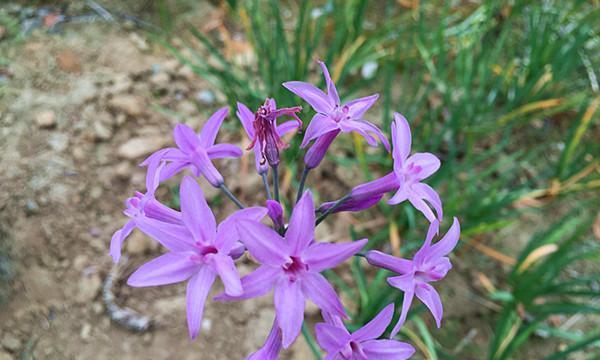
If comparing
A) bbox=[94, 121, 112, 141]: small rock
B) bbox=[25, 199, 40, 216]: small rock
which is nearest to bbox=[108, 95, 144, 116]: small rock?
bbox=[94, 121, 112, 141]: small rock

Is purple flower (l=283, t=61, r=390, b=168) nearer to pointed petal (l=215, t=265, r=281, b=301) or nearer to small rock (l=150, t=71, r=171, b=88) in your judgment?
pointed petal (l=215, t=265, r=281, b=301)

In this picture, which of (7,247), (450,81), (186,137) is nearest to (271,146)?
(186,137)

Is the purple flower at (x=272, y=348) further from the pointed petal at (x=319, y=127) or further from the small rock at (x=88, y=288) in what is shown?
the small rock at (x=88, y=288)

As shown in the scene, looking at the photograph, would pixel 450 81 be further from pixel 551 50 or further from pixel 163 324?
pixel 163 324

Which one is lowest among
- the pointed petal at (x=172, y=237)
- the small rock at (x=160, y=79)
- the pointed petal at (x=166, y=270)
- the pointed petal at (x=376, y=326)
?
the small rock at (x=160, y=79)

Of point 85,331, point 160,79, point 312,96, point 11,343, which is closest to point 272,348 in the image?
point 312,96

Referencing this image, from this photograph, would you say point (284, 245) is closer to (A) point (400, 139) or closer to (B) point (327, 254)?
(B) point (327, 254)

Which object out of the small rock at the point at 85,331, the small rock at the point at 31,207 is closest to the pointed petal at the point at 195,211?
the small rock at the point at 85,331
